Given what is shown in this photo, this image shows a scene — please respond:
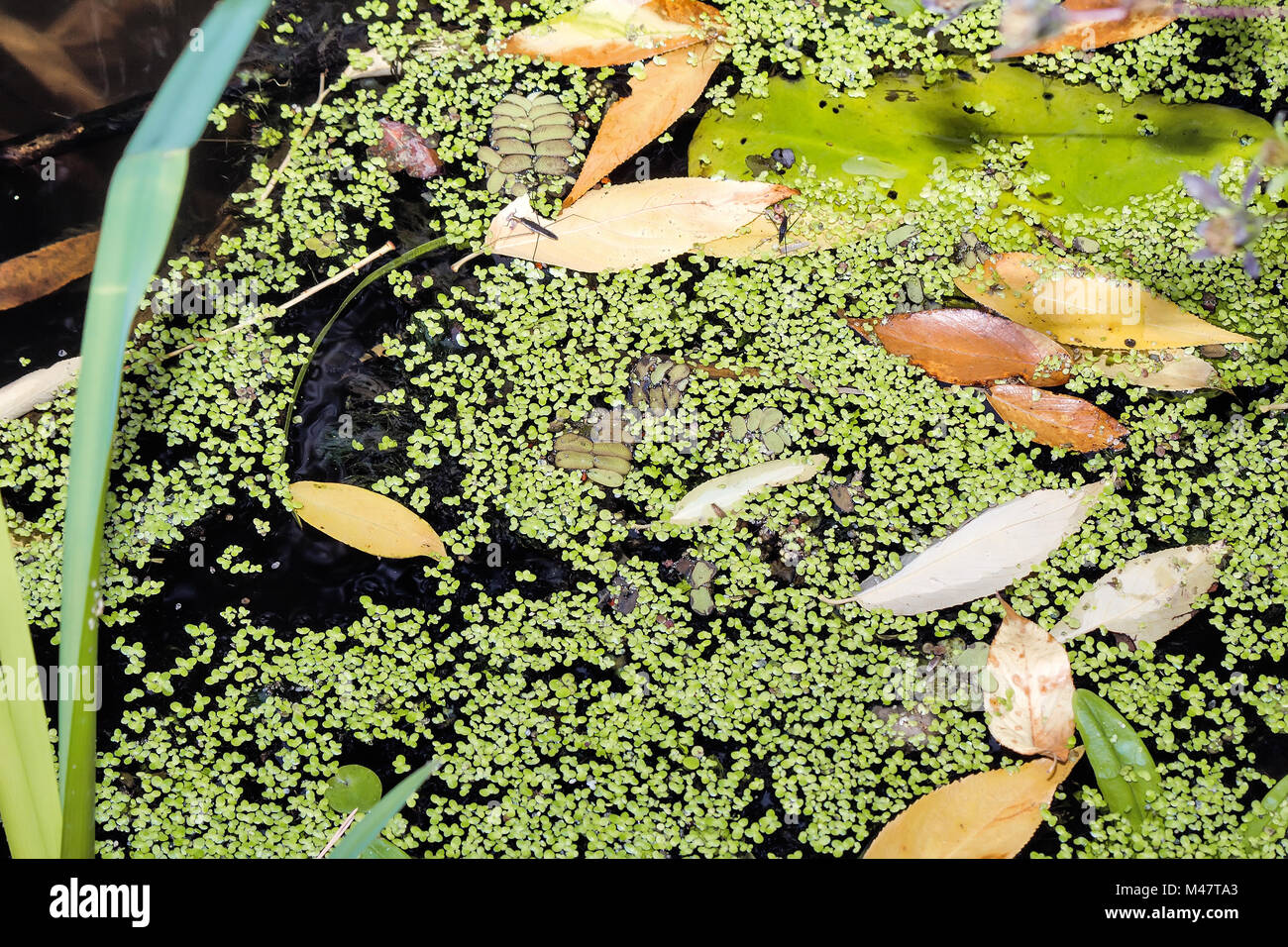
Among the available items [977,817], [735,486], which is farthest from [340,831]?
[977,817]

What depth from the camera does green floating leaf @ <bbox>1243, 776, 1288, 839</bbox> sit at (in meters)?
1.13

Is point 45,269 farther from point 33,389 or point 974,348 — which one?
point 974,348

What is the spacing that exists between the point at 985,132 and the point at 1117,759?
947 mm

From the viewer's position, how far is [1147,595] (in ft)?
4.00

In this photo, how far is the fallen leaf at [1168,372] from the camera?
131 centimetres

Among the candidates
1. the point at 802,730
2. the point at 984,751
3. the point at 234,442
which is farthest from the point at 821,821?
the point at 234,442

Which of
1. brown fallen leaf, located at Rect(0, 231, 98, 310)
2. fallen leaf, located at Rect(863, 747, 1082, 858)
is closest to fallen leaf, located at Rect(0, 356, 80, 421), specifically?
brown fallen leaf, located at Rect(0, 231, 98, 310)

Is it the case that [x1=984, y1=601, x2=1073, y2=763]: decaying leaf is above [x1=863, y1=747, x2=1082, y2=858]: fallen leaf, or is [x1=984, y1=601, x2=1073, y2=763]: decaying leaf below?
above

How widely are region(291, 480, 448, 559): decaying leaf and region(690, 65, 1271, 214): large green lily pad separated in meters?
0.69

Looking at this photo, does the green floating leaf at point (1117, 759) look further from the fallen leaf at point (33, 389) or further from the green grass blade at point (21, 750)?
the fallen leaf at point (33, 389)

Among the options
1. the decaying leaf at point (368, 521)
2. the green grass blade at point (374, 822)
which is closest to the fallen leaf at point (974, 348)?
the decaying leaf at point (368, 521)

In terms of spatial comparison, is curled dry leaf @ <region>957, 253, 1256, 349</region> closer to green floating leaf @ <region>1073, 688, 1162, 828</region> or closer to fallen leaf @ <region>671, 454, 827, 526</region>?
fallen leaf @ <region>671, 454, 827, 526</region>

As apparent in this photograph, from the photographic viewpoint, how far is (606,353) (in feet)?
4.33

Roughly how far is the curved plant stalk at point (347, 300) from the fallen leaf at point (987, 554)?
0.80 m
